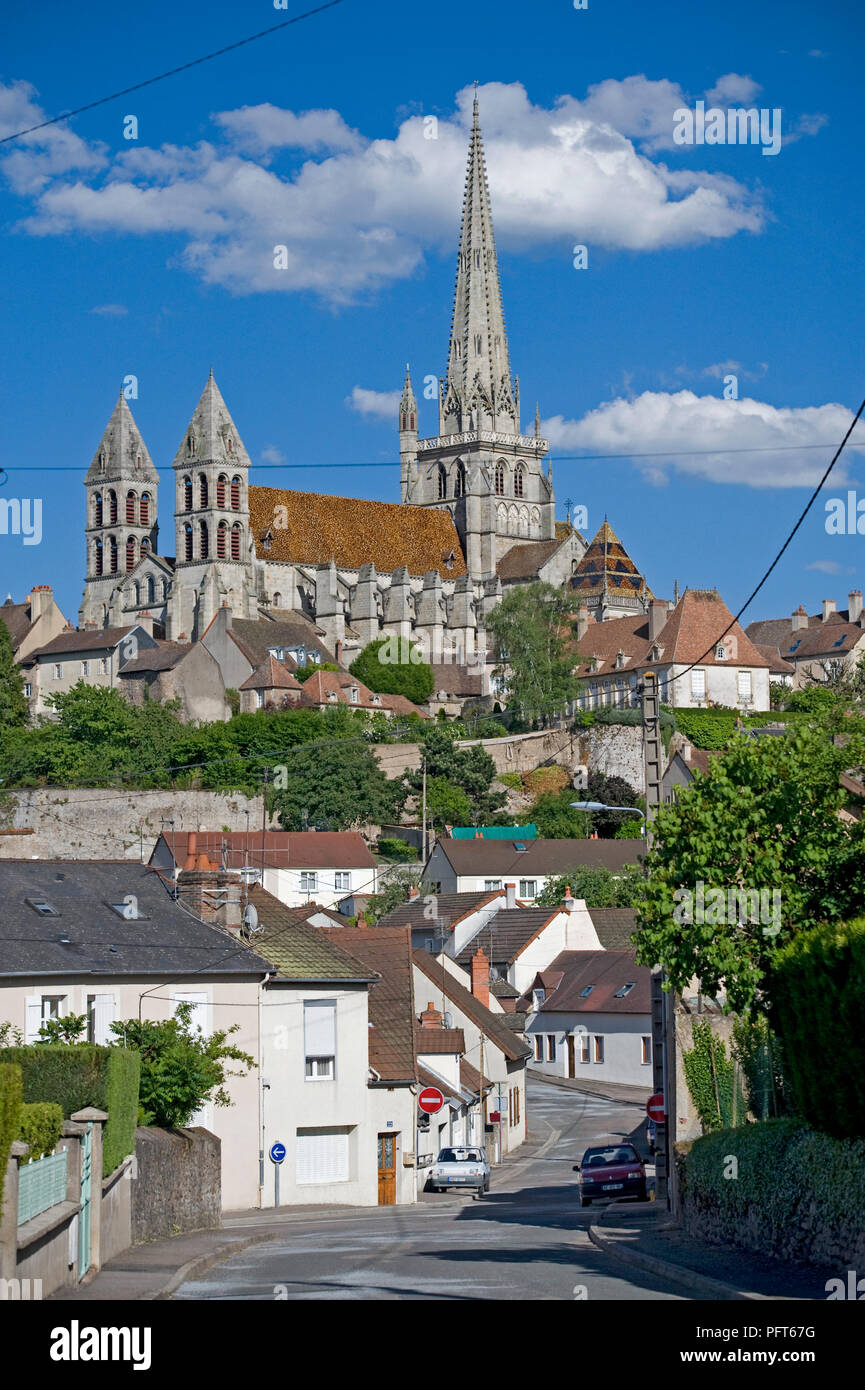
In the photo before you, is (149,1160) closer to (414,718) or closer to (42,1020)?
(42,1020)

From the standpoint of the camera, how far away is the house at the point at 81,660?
123188 mm

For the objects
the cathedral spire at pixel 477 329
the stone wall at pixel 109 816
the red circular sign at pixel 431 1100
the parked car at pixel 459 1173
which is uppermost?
the cathedral spire at pixel 477 329

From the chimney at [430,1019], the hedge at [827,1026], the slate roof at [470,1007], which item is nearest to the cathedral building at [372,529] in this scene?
the slate roof at [470,1007]

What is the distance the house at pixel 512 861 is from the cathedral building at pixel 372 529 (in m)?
42.9

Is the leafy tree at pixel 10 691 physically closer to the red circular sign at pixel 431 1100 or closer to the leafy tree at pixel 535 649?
the leafy tree at pixel 535 649

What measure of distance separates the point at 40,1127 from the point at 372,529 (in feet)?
436

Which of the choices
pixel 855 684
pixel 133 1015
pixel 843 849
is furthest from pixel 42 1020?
pixel 855 684

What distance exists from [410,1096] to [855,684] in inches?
2889

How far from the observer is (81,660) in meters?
126

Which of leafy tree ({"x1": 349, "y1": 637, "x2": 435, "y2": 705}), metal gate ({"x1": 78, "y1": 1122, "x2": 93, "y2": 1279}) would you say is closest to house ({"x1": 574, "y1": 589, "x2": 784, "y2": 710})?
leafy tree ({"x1": 349, "y1": 637, "x2": 435, "y2": 705})

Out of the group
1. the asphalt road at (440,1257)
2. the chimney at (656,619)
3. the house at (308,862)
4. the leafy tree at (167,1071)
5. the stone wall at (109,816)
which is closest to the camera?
the asphalt road at (440,1257)

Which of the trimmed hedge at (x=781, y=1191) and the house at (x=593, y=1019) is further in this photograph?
the house at (x=593, y=1019)

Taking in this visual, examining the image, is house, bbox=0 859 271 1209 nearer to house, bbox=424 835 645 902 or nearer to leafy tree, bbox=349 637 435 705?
house, bbox=424 835 645 902

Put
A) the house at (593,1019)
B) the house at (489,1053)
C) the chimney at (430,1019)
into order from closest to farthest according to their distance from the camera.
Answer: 1. the chimney at (430,1019)
2. the house at (489,1053)
3. the house at (593,1019)
